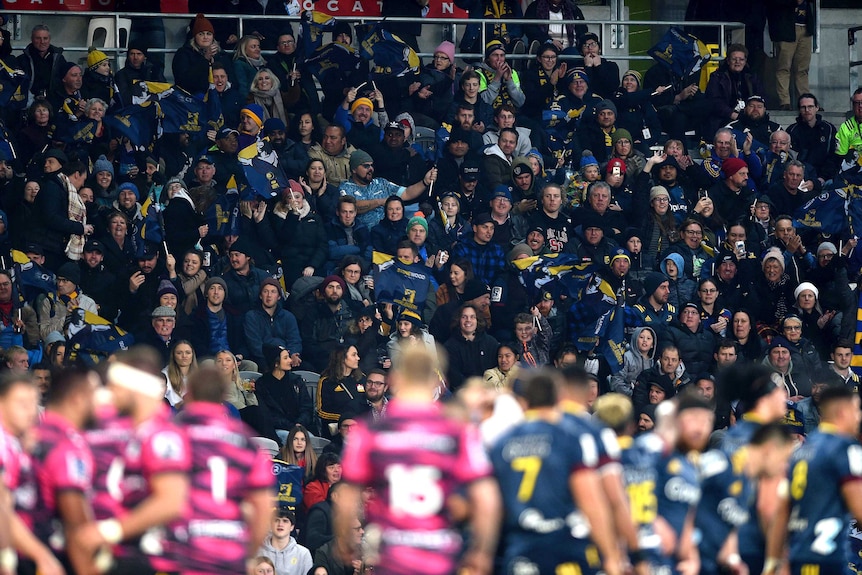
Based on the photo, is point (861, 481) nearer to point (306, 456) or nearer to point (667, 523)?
point (667, 523)

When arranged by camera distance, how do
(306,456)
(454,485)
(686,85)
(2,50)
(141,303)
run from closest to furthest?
(454,485) < (306,456) < (141,303) < (2,50) < (686,85)

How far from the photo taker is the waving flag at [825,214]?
2072 cm

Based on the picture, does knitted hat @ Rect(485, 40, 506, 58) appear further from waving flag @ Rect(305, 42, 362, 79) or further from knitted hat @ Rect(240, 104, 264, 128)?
knitted hat @ Rect(240, 104, 264, 128)

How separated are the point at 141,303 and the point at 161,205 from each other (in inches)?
77.1

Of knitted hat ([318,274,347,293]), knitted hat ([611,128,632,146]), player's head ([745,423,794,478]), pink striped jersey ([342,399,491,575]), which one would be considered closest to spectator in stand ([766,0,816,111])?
knitted hat ([611,128,632,146])

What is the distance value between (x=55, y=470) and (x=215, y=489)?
3.02 ft

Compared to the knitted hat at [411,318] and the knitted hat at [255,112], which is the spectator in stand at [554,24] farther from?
the knitted hat at [411,318]

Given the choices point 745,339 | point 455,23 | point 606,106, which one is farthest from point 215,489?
point 455,23

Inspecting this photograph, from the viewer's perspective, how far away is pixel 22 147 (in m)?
19.6

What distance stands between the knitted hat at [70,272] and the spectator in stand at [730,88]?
9798 millimetres

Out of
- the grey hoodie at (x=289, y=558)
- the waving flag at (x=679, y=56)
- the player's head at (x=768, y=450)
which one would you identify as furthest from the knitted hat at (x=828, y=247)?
the player's head at (x=768, y=450)

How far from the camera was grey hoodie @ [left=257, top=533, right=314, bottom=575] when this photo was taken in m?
14.8

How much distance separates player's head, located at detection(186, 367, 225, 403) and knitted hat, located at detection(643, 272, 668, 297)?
10.4m

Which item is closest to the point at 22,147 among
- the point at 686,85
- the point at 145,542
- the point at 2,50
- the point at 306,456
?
the point at 2,50
